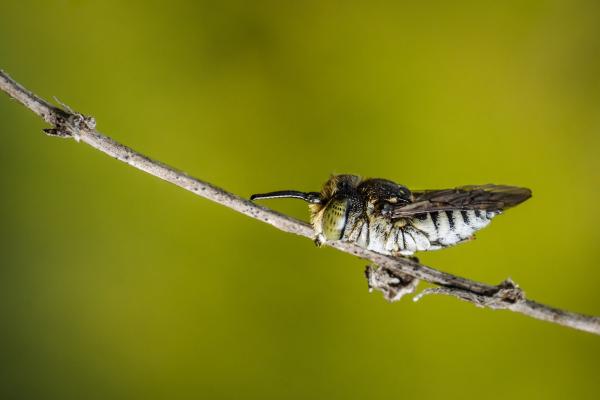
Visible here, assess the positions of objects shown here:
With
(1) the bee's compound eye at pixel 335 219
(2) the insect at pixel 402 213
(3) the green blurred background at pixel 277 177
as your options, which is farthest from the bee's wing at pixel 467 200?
(3) the green blurred background at pixel 277 177

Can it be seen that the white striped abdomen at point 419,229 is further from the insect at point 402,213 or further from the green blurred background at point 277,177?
the green blurred background at point 277,177

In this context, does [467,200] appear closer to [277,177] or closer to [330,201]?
[330,201]

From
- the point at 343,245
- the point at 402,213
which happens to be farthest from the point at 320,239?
the point at 402,213

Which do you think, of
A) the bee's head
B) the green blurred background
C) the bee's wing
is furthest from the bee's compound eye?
the green blurred background

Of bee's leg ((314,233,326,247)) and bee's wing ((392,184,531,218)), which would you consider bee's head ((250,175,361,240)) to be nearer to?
bee's leg ((314,233,326,247))

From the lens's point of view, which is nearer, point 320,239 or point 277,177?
point 320,239

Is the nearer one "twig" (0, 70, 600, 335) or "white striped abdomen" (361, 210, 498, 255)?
"twig" (0, 70, 600, 335)

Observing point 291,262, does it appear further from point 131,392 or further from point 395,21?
point 395,21

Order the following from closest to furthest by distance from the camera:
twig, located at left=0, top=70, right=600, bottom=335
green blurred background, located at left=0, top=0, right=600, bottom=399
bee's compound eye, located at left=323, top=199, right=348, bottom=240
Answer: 1. twig, located at left=0, top=70, right=600, bottom=335
2. bee's compound eye, located at left=323, top=199, right=348, bottom=240
3. green blurred background, located at left=0, top=0, right=600, bottom=399
